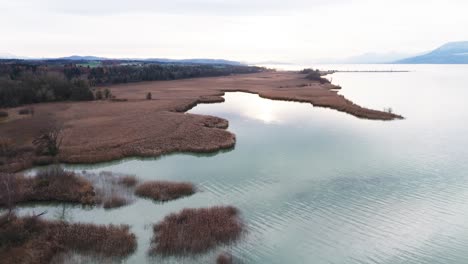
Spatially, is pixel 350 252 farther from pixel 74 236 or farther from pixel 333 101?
pixel 333 101

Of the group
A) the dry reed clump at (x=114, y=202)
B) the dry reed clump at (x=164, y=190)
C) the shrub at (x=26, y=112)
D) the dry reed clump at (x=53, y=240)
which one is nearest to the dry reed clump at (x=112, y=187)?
the dry reed clump at (x=114, y=202)

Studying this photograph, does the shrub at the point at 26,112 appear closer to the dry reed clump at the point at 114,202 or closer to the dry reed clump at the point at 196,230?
the dry reed clump at the point at 114,202

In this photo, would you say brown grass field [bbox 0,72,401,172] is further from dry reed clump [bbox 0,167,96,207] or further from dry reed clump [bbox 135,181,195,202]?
dry reed clump [bbox 135,181,195,202]

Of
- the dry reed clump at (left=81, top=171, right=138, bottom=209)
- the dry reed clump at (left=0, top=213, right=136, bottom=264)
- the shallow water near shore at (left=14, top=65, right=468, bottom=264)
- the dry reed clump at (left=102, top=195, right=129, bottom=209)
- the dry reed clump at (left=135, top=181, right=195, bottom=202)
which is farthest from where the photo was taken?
the dry reed clump at (left=135, top=181, right=195, bottom=202)

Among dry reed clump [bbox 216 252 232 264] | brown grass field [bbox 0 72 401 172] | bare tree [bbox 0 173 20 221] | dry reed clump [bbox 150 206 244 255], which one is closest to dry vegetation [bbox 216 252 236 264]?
dry reed clump [bbox 216 252 232 264]

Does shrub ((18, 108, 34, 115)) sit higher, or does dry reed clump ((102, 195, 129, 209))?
shrub ((18, 108, 34, 115))

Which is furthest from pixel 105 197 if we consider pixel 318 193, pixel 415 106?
pixel 415 106
